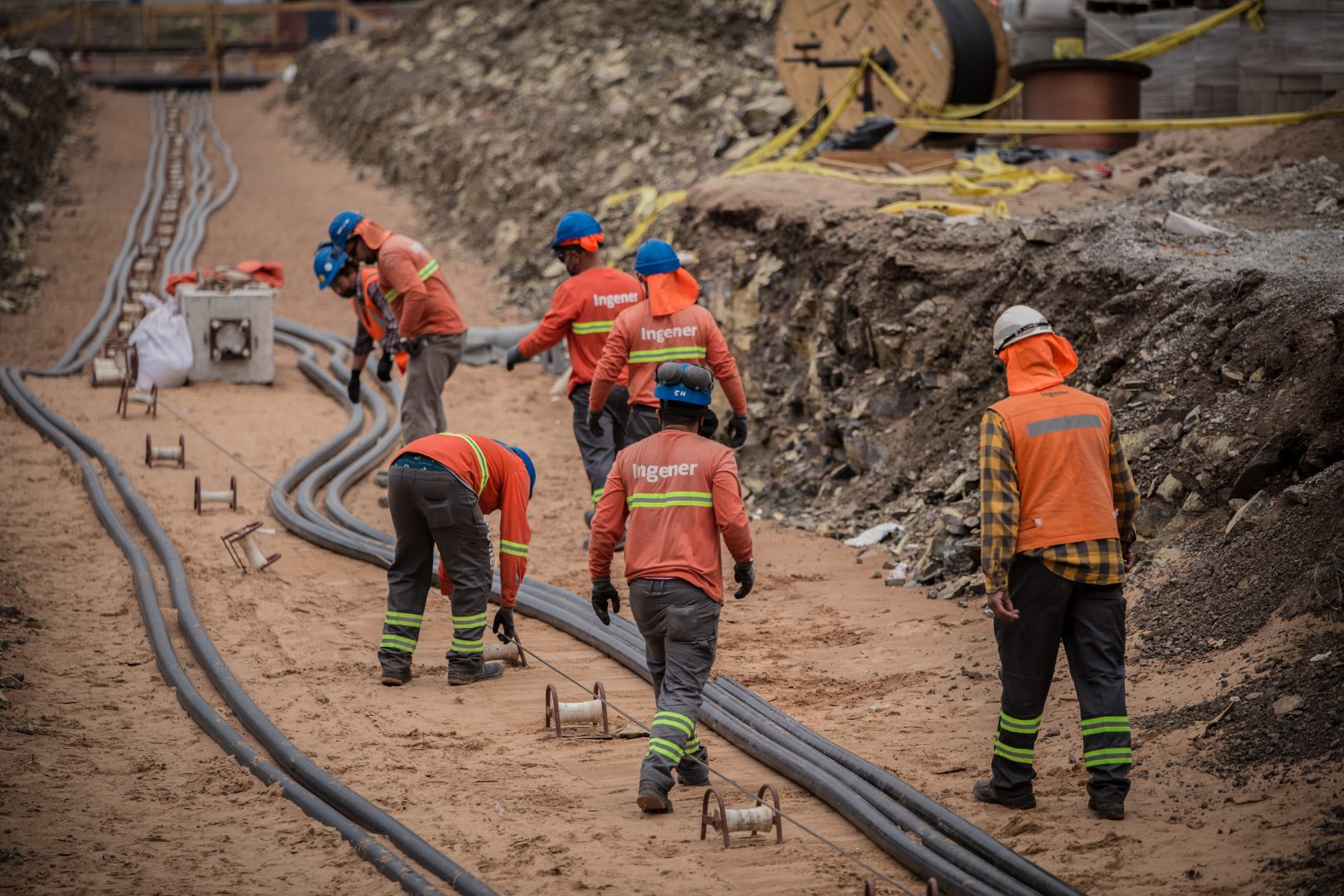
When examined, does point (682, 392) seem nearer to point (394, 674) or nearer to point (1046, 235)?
point (394, 674)

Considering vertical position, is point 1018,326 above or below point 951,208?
below

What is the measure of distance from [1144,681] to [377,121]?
22.5 meters

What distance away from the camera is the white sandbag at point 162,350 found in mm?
13469

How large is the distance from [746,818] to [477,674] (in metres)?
2.45

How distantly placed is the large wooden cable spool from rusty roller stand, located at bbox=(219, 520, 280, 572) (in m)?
8.60

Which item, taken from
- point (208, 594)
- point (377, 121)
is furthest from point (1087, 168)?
point (377, 121)

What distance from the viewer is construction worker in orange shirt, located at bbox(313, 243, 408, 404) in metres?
9.91

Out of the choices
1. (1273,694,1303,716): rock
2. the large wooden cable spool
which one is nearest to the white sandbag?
the large wooden cable spool

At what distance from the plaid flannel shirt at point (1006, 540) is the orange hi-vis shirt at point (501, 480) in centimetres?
256

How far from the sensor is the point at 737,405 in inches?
333

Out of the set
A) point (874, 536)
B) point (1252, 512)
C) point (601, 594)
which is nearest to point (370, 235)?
point (874, 536)

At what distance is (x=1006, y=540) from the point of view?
545cm

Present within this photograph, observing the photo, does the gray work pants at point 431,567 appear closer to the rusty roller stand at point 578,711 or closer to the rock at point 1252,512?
the rusty roller stand at point 578,711

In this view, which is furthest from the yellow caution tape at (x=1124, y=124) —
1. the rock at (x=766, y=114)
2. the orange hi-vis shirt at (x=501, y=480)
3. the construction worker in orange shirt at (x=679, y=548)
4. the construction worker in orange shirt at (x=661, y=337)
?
the construction worker in orange shirt at (x=679, y=548)
